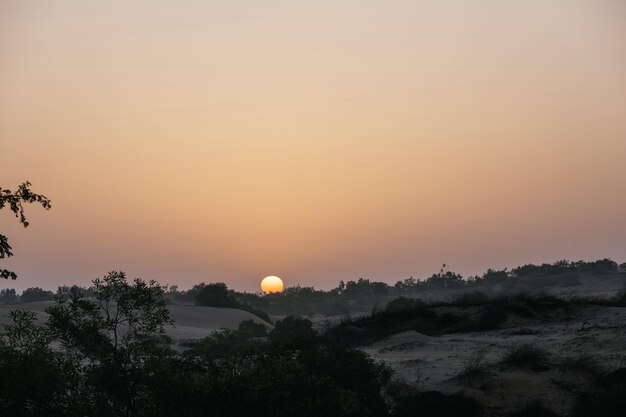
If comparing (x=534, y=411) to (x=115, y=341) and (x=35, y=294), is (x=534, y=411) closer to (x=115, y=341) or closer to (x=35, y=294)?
(x=115, y=341)

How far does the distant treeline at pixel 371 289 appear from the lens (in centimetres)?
9100

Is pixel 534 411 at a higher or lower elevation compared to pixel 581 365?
lower

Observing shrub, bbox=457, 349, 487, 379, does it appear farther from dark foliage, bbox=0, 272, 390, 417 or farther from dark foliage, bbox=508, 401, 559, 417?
dark foliage, bbox=0, 272, 390, 417

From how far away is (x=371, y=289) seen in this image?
11125 cm

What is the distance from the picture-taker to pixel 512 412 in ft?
72.8

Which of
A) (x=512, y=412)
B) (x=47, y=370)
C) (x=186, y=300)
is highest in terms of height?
(x=186, y=300)

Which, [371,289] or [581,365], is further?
[371,289]

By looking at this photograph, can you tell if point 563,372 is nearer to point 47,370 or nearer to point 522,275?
point 47,370

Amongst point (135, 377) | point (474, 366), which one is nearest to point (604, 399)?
point (474, 366)

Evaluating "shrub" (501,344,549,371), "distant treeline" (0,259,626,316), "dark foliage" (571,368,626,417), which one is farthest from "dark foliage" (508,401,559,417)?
"distant treeline" (0,259,626,316)

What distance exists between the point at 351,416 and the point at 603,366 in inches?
366

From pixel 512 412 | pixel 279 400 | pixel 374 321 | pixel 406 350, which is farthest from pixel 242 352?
pixel 374 321

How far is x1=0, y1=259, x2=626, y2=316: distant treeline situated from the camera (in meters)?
91.0

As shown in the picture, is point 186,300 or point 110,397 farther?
point 186,300
